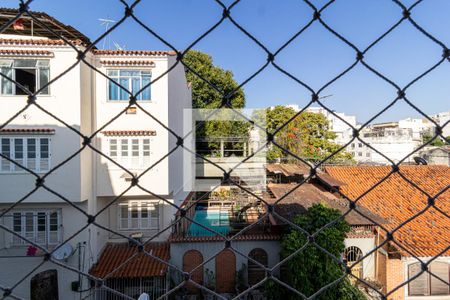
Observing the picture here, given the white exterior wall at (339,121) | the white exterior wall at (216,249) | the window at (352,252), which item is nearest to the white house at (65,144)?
the white exterior wall at (216,249)

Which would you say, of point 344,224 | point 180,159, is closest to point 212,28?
point 344,224

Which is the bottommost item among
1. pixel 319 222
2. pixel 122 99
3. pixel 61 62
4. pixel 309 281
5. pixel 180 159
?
pixel 309 281

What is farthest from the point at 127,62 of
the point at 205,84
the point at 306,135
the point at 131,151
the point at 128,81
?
the point at 306,135

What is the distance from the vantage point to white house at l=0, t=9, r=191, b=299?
474 cm

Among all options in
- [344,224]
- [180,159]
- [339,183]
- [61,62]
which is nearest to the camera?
[344,224]

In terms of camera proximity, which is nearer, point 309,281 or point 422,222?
point 309,281

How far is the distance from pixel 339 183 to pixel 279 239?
2750 mm

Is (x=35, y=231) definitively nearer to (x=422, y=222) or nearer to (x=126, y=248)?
(x=126, y=248)

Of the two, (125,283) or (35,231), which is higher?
(35,231)

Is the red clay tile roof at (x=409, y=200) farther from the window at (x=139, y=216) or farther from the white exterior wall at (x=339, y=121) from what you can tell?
the window at (x=139, y=216)

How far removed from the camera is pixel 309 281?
4.05 m

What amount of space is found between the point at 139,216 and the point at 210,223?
1538 mm

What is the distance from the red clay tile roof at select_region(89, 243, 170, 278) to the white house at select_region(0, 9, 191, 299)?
194 millimetres

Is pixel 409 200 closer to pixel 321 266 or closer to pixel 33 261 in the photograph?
pixel 321 266
